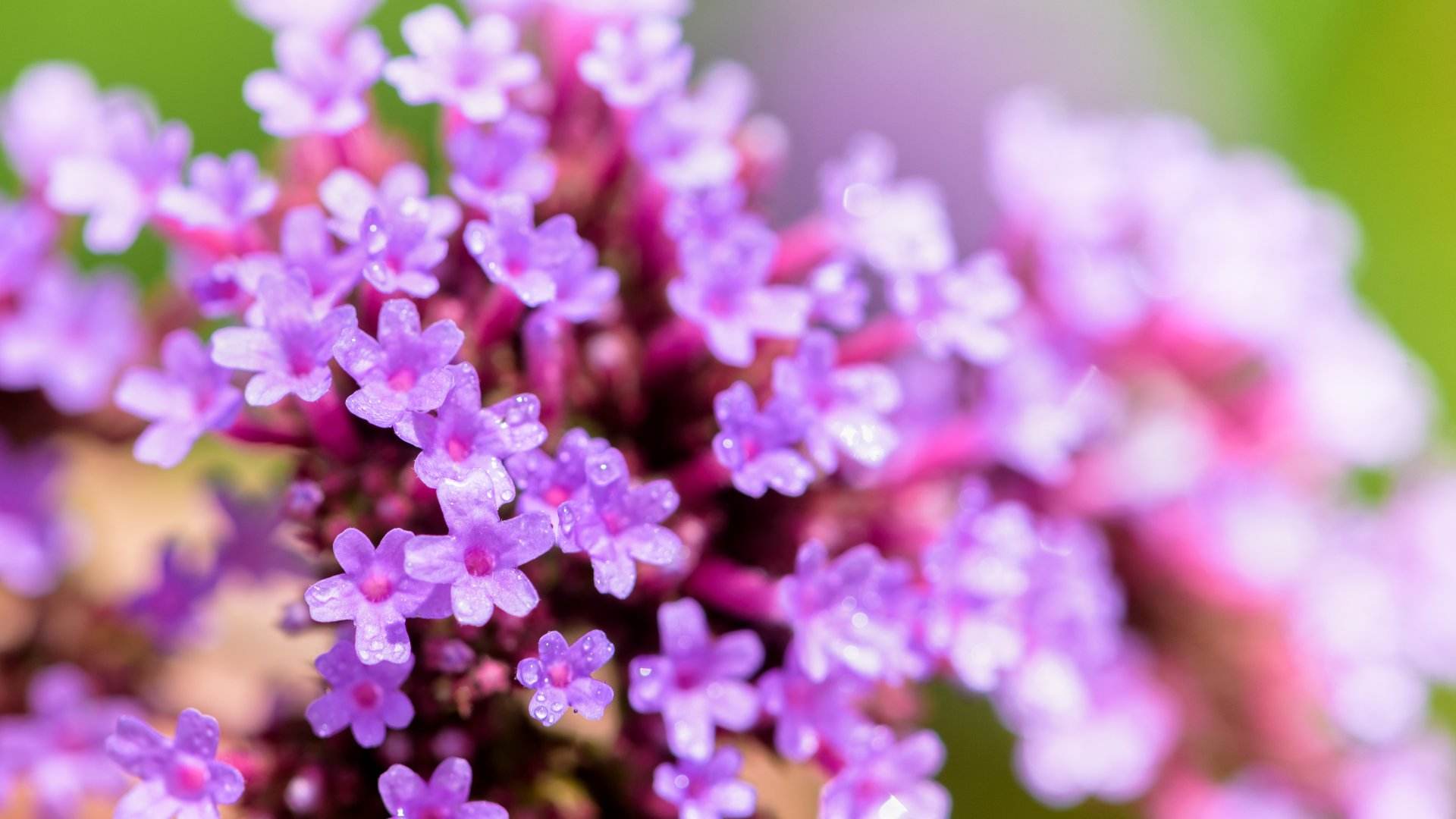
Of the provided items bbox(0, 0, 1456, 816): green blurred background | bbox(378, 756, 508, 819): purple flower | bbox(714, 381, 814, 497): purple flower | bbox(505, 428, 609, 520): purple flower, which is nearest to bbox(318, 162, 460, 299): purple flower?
bbox(505, 428, 609, 520): purple flower

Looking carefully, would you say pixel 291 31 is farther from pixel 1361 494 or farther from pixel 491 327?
pixel 1361 494

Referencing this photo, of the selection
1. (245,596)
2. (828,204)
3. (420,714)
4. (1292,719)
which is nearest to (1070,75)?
(1292,719)

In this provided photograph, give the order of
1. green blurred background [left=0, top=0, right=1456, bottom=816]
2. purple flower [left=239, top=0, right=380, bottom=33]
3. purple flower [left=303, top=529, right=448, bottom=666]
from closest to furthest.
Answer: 1. purple flower [left=303, top=529, right=448, bottom=666]
2. purple flower [left=239, top=0, right=380, bottom=33]
3. green blurred background [left=0, top=0, right=1456, bottom=816]

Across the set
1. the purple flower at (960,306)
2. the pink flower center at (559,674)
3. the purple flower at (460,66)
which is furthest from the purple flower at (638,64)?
the pink flower center at (559,674)

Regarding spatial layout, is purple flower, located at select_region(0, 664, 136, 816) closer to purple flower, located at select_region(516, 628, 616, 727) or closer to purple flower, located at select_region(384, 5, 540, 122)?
purple flower, located at select_region(516, 628, 616, 727)

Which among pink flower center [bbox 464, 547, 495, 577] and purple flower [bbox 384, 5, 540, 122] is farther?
purple flower [bbox 384, 5, 540, 122]

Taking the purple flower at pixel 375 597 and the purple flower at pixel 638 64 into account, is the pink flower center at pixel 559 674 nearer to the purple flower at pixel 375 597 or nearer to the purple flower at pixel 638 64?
the purple flower at pixel 375 597
